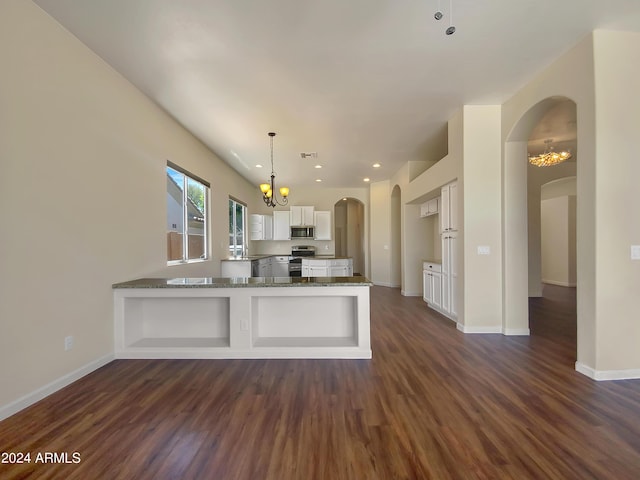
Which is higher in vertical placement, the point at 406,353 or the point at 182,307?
the point at 182,307

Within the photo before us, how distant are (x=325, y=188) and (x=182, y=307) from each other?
20.2 feet

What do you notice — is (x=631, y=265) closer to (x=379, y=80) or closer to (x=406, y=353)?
(x=406, y=353)

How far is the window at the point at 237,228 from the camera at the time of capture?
6883 mm

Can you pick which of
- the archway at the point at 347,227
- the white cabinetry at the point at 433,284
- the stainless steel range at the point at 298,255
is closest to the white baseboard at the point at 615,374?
the white cabinetry at the point at 433,284

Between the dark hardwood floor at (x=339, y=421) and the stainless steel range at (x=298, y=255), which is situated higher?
the stainless steel range at (x=298, y=255)

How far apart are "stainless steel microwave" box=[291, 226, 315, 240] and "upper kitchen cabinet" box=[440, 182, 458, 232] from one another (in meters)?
4.38

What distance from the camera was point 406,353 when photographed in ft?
10.1

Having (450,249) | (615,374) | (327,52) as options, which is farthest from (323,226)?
(615,374)

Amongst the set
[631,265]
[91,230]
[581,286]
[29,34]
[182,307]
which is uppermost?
[29,34]

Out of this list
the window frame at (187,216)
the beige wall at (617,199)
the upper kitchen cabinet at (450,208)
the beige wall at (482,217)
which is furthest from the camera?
the window frame at (187,216)

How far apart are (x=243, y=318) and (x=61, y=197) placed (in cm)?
188

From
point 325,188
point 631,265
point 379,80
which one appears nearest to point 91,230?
point 379,80

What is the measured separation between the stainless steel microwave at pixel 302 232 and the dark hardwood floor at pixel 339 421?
559cm

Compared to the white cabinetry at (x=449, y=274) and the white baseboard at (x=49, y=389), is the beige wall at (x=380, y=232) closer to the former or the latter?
the white cabinetry at (x=449, y=274)
